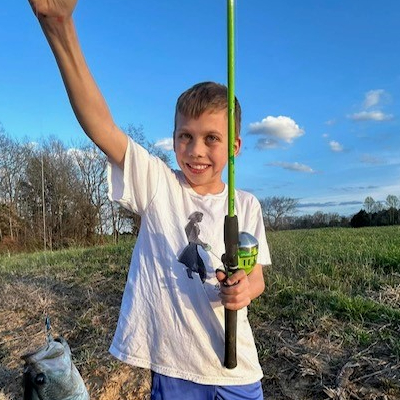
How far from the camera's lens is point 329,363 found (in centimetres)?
338

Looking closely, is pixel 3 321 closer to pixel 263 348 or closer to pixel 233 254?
pixel 263 348

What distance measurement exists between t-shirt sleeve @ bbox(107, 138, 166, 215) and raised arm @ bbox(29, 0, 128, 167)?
8 centimetres

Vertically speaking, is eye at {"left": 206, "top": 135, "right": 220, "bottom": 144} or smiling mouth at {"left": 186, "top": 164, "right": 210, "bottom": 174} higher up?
eye at {"left": 206, "top": 135, "right": 220, "bottom": 144}

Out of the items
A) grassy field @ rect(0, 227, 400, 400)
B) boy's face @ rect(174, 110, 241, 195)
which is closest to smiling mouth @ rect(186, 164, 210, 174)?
boy's face @ rect(174, 110, 241, 195)

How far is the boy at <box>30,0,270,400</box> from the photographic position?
1968mm

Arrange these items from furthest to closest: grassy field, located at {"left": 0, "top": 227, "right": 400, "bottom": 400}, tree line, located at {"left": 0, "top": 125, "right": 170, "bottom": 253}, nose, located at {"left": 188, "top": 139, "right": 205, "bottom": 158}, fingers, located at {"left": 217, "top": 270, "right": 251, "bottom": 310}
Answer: tree line, located at {"left": 0, "top": 125, "right": 170, "bottom": 253}
grassy field, located at {"left": 0, "top": 227, "right": 400, "bottom": 400}
nose, located at {"left": 188, "top": 139, "right": 205, "bottom": 158}
fingers, located at {"left": 217, "top": 270, "right": 251, "bottom": 310}

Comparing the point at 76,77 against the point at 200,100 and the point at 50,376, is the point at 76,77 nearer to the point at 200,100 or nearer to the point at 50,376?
the point at 200,100

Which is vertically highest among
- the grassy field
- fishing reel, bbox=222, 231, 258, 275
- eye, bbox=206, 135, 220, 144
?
eye, bbox=206, 135, 220, 144

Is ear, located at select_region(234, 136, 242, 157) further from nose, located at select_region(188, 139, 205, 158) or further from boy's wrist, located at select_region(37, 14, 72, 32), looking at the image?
boy's wrist, located at select_region(37, 14, 72, 32)

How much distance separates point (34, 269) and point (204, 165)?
7.11 meters

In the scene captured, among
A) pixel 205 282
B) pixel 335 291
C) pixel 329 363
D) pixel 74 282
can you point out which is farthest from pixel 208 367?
pixel 74 282

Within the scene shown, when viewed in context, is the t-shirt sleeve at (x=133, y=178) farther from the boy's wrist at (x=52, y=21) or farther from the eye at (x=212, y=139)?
the boy's wrist at (x=52, y=21)

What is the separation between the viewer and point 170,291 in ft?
6.49

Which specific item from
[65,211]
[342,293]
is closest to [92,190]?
[65,211]
